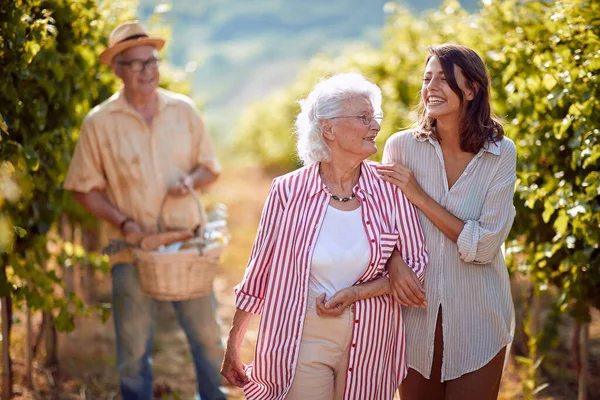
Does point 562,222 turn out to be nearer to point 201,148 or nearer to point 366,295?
point 366,295

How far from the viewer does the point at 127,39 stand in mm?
4039

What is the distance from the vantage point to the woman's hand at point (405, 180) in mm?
2887

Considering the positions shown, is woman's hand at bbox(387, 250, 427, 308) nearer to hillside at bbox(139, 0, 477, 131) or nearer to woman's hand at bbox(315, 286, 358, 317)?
woman's hand at bbox(315, 286, 358, 317)

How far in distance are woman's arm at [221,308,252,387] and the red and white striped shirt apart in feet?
0.15

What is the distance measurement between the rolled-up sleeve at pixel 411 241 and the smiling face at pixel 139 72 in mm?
1693

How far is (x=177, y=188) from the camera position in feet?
13.0

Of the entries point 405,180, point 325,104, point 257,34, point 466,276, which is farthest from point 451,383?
point 257,34

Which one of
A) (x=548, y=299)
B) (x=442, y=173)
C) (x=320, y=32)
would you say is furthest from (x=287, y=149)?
(x=320, y=32)

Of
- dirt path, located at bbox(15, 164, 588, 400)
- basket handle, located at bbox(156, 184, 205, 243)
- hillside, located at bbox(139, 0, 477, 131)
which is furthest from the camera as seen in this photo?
hillside, located at bbox(139, 0, 477, 131)

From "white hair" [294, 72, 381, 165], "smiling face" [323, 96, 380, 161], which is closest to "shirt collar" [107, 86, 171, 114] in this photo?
"white hair" [294, 72, 381, 165]

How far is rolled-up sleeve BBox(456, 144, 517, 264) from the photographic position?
2.82m

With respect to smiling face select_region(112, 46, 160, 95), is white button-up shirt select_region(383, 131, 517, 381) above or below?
below

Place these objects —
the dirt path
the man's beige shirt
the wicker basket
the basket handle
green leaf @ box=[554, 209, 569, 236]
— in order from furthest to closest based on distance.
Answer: the dirt path → the man's beige shirt → the basket handle → the wicker basket → green leaf @ box=[554, 209, 569, 236]

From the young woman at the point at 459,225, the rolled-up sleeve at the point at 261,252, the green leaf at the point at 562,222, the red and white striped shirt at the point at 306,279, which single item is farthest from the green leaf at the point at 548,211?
the rolled-up sleeve at the point at 261,252
